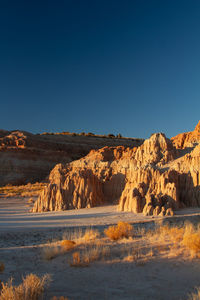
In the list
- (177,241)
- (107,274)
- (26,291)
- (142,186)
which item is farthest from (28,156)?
(26,291)

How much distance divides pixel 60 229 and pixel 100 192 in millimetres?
7777

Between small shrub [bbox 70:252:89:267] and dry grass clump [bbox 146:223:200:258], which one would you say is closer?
small shrub [bbox 70:252:89:267]

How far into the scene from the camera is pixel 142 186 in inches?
631

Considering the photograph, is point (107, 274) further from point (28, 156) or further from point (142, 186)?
point (28, 156)

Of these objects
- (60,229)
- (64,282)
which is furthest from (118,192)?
(64,282)

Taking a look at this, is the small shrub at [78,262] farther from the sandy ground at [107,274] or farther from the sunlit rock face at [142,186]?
the sunlit rock face at [142,186]

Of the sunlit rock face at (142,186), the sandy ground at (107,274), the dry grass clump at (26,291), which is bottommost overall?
the sandy ground at (107,274)

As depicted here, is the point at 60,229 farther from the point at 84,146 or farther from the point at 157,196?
the point at 84,146

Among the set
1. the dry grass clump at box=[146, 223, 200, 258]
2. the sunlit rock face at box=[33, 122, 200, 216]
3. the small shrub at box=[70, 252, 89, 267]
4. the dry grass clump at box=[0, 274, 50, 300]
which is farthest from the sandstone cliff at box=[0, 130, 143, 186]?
the dry grass clump at box=[0, 274, 50, 300]

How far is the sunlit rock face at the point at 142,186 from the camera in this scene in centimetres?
1479

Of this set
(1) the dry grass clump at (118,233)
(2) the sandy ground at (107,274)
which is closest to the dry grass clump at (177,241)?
(2) the sandy ground at (107,274)

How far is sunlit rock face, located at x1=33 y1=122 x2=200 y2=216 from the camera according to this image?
14.8 meters

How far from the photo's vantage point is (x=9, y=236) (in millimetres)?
11000

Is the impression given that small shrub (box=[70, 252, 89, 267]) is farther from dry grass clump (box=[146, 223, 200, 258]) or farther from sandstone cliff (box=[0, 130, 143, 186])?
sandstone cliff (box=[0, 130, 143, 186])
